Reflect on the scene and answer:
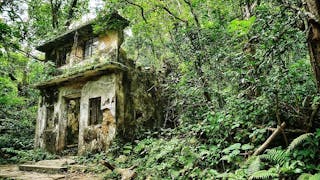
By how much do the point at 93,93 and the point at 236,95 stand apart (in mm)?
5907

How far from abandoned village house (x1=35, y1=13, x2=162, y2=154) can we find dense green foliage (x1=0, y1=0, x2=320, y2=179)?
2.61 ft

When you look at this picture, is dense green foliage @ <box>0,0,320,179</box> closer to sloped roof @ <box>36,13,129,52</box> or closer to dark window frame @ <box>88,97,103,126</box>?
sloped roof @ <box>36,13,129,52</box>

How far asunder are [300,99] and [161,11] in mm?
5991

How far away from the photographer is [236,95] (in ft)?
20.6

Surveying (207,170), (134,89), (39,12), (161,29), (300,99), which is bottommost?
(207,170)

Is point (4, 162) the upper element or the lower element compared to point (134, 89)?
lower

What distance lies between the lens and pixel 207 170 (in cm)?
484

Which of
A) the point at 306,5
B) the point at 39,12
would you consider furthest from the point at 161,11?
the point at 39,12

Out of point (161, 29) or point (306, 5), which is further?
point (161, 29)

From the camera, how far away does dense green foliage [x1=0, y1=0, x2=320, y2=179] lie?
14.0 ft

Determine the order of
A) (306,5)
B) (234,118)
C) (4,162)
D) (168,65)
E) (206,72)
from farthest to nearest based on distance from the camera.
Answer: (168,65)
(4,162)
(206,72)
(234,118)
(306,5)

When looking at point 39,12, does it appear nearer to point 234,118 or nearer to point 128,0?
point 128,0

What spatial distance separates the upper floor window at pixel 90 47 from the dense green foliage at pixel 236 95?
2.17 m

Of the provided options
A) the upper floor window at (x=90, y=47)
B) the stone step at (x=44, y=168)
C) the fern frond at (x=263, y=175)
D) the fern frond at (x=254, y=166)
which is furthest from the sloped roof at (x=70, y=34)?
the fern frond at (x=263, y=175)
